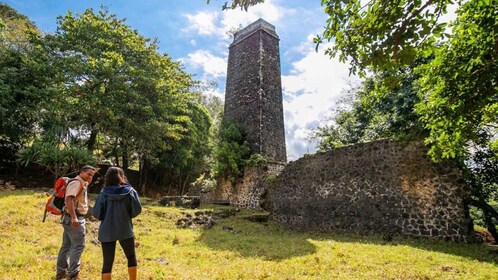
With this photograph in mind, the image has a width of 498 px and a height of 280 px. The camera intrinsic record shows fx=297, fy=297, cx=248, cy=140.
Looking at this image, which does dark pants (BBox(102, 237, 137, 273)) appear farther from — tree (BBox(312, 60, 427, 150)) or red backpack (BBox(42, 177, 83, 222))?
tree (BBox(312, 60, 427, 150))

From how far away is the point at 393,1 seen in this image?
13.4ft

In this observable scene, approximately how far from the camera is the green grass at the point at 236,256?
520 centimetres

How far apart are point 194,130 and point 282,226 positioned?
→ 11676 mm

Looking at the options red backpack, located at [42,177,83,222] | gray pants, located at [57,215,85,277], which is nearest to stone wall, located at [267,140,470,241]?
gray pants, located at [57,215,85,277]

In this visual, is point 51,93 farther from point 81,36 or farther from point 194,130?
point 194,130

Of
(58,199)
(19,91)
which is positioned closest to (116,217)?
(58,199)

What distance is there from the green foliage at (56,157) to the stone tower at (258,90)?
9.16 metres

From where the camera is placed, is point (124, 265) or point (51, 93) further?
point (51, 93)

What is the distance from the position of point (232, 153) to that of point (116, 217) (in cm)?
1357

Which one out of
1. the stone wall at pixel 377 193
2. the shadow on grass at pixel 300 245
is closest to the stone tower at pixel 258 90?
the stone wall at pixel 377 193

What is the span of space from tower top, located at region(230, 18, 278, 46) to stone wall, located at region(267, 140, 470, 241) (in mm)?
11330

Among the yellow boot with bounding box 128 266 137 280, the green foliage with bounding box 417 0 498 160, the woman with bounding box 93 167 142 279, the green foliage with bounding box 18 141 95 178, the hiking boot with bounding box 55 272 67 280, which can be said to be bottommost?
the hiking boot with bounding box 55 272 67 280

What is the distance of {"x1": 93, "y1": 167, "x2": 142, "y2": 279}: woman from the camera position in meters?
3.84

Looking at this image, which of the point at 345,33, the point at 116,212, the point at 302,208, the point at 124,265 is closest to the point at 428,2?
the point at 345,33
